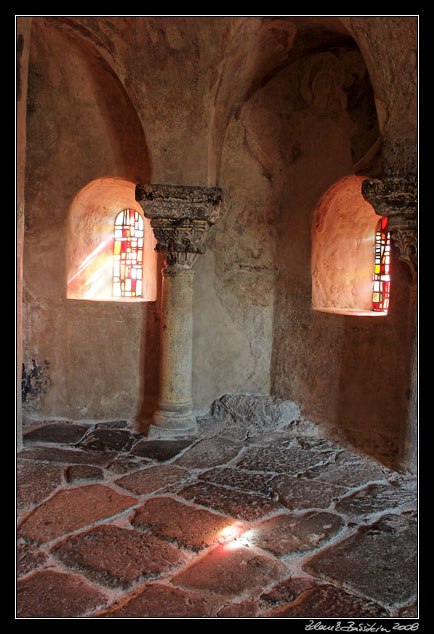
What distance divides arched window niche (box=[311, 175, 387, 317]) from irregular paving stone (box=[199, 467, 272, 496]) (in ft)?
7.20

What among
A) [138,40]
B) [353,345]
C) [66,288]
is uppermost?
[138,40]

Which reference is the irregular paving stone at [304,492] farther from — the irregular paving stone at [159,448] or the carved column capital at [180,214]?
the carved column capital at [180,214]

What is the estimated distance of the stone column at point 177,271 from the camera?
5.15 meters

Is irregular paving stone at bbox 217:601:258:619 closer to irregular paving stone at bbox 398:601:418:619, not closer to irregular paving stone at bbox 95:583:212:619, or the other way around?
irregular paving stone at bbox 95:583:212:619

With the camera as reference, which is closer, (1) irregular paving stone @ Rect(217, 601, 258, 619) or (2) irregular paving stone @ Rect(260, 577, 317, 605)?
(1) irregular paving stone @ Rect(217, 601, 258, 619)

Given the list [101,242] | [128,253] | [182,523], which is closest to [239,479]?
[182,523]

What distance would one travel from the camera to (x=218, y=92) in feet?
16.8

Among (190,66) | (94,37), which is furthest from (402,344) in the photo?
(94,37)

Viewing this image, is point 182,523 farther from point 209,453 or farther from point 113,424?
point 113,424

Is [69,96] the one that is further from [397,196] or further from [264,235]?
[397,196]

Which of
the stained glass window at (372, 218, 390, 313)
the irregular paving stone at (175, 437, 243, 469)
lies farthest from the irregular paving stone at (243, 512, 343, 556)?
the stained glass window at (372, 218, 390, 313)

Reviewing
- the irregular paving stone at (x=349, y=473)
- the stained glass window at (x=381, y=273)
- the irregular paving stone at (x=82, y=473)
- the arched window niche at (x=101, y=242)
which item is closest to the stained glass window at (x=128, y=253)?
the arched window niche at (x=101, y=242)

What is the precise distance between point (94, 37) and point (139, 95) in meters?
0.68

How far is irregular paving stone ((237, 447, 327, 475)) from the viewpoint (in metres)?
4.57
